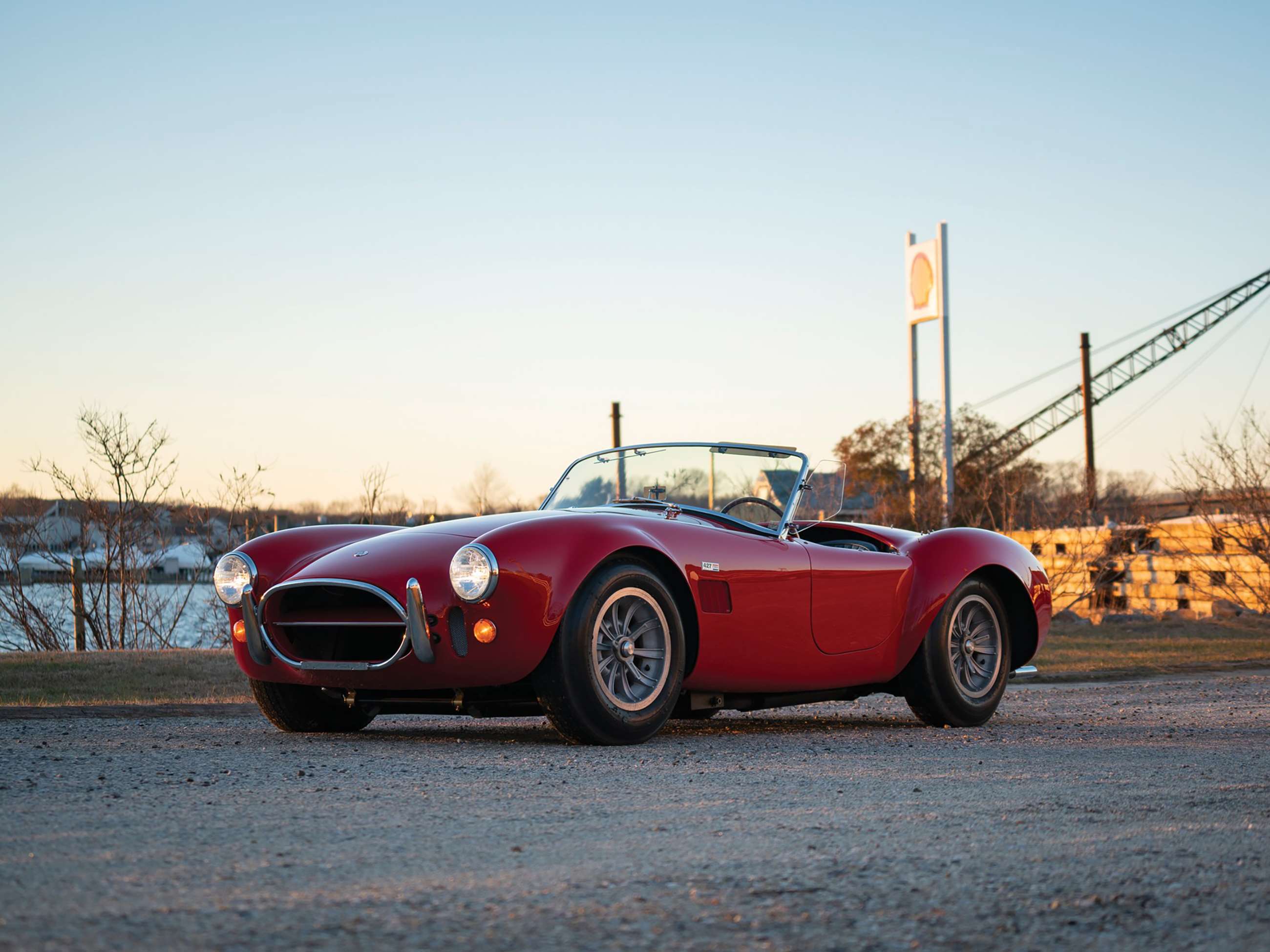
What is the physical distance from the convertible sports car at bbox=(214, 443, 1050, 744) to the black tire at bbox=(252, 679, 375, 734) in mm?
12

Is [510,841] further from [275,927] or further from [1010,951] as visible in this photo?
[1010,951]

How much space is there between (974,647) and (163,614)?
11.5 metres

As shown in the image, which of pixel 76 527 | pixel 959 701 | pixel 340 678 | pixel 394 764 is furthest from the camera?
pixel 76 527

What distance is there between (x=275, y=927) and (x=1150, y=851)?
2.28 metres

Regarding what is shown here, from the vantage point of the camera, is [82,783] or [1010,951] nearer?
[1010,951]

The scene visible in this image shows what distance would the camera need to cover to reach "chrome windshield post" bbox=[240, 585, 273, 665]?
6.20m

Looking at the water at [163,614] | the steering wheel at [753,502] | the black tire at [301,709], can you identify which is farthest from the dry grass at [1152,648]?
the water at [163,614]

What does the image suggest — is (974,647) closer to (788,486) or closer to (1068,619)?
(788,486)

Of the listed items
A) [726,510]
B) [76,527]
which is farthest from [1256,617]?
[76,527]

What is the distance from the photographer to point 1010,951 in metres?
2.61

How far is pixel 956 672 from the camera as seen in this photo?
7.57 m

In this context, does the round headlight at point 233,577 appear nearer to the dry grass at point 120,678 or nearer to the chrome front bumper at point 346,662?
the chrome front bumper at point 346,662

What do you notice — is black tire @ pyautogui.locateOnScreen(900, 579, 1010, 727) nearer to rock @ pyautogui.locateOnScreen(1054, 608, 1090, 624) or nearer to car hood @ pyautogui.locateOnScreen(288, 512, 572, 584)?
car hood @ pyautogui.locateOnScreen(288, 512, 572, 584)

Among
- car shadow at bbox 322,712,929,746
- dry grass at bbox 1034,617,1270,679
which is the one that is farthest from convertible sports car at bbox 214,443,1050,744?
dry grass at bbox 1034,617,1270,679
